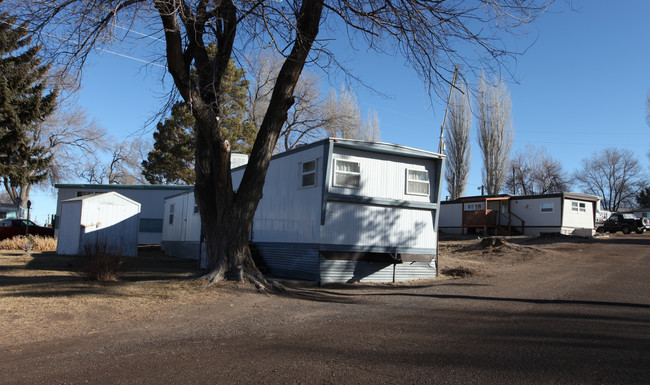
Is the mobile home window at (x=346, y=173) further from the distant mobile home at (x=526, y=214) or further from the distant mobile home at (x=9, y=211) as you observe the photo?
the distant mobile home at (x=9, y=211)

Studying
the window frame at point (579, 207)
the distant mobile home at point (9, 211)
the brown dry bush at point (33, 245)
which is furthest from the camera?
the distant mobile home at point (9, 211)

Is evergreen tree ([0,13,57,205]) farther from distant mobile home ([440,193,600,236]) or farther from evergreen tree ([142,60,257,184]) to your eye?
distant mobile home ([440,193,600,236])

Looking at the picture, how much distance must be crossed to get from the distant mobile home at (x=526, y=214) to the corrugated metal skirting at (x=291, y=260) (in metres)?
19.3

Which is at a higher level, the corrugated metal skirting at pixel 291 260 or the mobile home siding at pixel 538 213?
the mobile home siding at pixel 538 213

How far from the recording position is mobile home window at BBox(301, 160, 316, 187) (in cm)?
1127

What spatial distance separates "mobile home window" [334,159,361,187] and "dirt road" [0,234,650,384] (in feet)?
9.37

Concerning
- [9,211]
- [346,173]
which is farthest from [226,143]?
[9,211]

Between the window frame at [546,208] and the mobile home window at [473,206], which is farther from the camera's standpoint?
the mobile home window at [473,206]

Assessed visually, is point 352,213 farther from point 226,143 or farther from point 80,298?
point 80,298

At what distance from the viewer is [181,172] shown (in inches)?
1198

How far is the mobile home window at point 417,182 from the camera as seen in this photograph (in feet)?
39.4

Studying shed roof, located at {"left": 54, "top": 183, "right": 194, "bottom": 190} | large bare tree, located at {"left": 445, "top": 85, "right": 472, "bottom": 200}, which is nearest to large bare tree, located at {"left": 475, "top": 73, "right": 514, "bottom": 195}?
large bare tree, located at {"left": 445, "top": 85, "right": 472, "bottom": 200}

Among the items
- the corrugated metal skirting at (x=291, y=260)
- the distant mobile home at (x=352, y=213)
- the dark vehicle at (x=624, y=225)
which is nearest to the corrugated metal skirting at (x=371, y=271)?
the distant mobile home at (x=352, y=213)

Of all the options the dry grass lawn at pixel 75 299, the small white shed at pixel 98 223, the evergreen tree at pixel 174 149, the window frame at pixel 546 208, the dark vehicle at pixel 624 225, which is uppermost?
the evergreen tree at pixel 174 149
